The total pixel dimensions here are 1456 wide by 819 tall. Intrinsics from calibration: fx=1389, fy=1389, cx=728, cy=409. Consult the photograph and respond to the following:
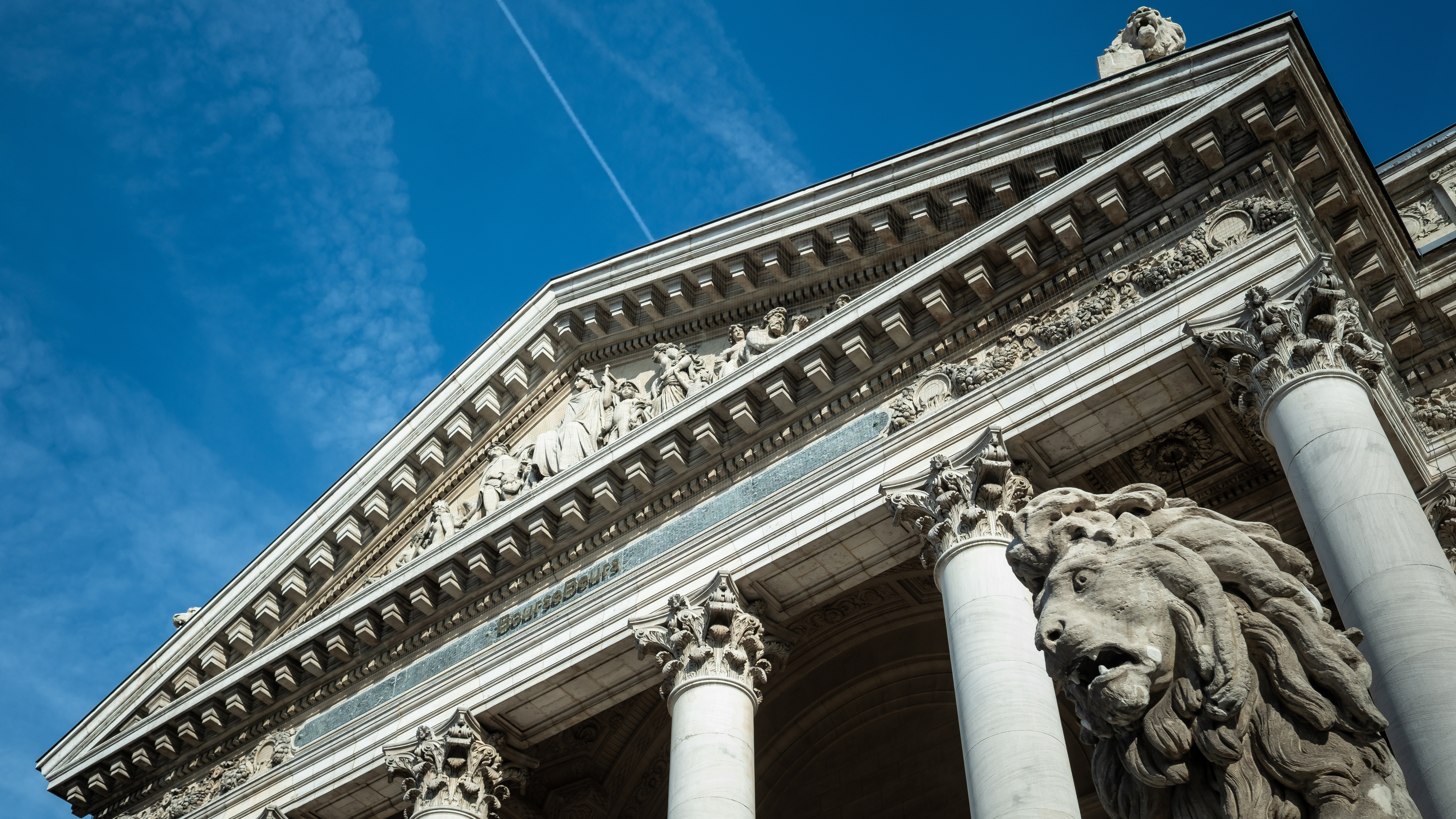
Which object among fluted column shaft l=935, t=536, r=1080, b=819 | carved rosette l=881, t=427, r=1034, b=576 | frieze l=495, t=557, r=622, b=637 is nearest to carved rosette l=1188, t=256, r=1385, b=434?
carved rosette l=881, t=427, r=1034, b=576

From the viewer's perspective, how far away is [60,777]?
20547 mm

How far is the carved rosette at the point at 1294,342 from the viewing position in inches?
428

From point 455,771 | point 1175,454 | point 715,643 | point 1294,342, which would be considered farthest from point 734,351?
point 1294,342

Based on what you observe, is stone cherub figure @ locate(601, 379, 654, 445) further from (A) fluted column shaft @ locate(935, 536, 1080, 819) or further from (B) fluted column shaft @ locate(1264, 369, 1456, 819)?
(B) fluted column shaft @ locate(1264, 369, 1456, 819)

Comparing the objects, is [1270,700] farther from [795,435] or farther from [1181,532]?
[795,435]

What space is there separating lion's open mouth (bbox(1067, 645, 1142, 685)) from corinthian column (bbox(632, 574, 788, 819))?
8.82m

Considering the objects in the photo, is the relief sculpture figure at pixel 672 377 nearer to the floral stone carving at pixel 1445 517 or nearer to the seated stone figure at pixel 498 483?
the seated stone figure at pixel 498 483

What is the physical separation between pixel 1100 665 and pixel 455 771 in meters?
12.6

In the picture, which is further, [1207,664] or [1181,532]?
[1181,532]

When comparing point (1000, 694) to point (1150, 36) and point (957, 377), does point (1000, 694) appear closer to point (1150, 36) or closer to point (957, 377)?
point (957, 377)

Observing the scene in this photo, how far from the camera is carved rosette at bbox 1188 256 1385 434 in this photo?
1088 cm

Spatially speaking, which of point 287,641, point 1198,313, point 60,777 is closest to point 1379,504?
point 1198,313

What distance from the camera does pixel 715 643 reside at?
13.7m

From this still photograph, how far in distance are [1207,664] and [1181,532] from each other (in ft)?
1.60
